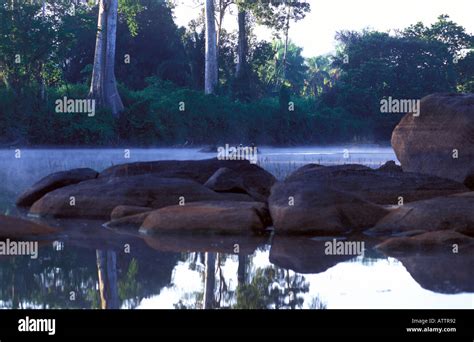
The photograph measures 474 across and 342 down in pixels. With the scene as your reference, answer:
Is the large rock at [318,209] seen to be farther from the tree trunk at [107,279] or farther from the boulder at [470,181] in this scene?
the boulder at [470,181]

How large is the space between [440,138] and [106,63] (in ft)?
51.5

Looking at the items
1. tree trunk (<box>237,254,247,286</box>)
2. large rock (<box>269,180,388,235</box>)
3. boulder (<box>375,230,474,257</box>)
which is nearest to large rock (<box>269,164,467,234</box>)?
large rock (<box>269,180,388,235</box>)

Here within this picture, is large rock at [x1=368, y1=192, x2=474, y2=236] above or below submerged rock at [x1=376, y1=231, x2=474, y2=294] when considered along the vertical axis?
above

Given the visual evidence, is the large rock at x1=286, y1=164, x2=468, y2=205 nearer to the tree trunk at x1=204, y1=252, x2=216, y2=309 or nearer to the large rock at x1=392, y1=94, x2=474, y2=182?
the large rock at x1=392, y1=94, x2=474, y2=182

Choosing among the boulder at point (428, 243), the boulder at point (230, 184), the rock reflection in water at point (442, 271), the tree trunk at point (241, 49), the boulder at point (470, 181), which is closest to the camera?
the rock reflection in water at point (442, 271)

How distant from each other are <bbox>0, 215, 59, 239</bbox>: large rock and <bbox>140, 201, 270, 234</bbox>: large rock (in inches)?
47.4

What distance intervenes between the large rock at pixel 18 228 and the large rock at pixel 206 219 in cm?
120

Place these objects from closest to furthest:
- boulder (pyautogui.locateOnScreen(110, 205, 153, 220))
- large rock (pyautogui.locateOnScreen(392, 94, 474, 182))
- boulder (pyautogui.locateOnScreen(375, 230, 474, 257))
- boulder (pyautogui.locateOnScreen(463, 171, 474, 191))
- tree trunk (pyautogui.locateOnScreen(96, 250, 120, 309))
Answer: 1. tree trunk (pyautogui.locateOnScreen(96, 250, 120, 309))
2. boulder (pyautogui.locateOnScreen(375, 230, 474, 257))
3. boulder (pyautogui.locateOnScreen(110, 205, 153, 220))
4. boulder (pyautogui.locateOnScreen(463, 171, 474, 191))
5. large rock (pyautogui.locateOnScreen(392, 94, 474, 182))

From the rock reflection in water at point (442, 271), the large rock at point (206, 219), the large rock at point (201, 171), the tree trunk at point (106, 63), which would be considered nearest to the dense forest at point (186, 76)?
the tree trunk at point (106, 63)

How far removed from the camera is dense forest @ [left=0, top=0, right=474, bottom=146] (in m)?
27.6

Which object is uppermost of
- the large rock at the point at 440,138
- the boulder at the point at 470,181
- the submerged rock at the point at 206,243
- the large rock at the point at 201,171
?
the large rock at the point at 440,138

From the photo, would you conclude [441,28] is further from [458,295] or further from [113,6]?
[458,295]

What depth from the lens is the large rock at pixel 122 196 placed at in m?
12.0
